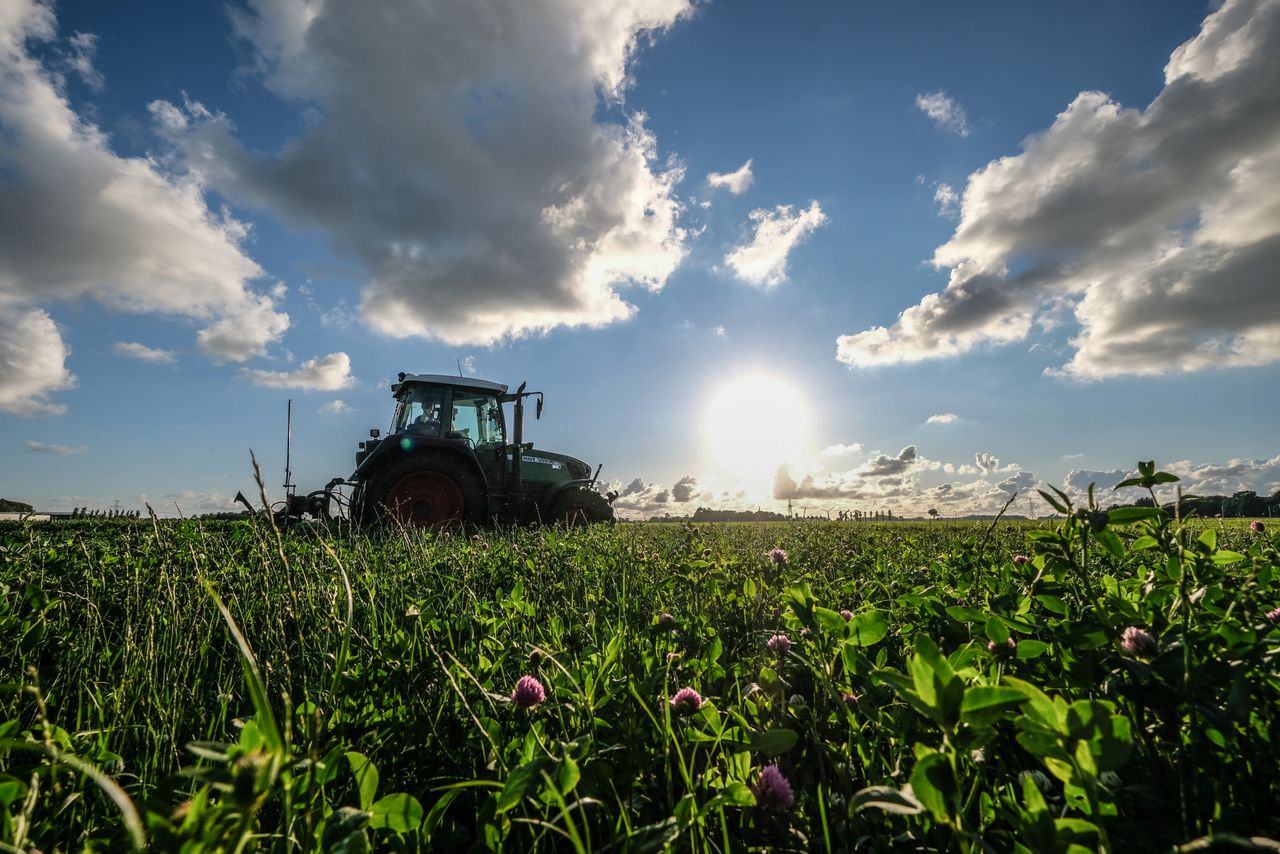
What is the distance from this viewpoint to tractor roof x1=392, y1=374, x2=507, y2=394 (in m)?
11.0

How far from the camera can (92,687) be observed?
1.94 metres

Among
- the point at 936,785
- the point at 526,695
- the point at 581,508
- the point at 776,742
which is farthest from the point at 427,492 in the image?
the point at 936,785

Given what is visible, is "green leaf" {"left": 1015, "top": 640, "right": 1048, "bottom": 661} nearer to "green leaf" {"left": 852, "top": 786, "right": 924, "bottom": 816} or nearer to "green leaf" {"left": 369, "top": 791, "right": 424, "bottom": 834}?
"green leaf" {"left": 852, "top": 786, "right": 924, "bottom": 816}

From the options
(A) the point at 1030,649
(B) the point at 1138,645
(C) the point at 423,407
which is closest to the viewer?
(B) the point at 1138,645

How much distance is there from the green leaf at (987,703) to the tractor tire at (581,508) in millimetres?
10329

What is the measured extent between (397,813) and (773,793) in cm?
64

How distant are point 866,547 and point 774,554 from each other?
11.6ft

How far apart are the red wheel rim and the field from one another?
7.03 m

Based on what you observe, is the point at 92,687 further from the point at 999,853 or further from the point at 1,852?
the point at 999,853

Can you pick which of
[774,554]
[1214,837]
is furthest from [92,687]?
[1214,837]

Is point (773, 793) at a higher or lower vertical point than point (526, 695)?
lower

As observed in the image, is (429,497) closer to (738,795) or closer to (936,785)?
→ (738,795)

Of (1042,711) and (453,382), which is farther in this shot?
(453,382)

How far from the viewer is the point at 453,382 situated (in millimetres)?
11086
